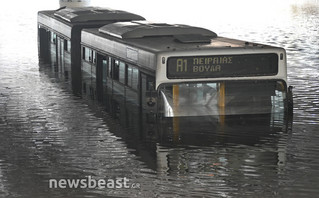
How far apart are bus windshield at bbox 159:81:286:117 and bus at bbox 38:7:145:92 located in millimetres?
5343

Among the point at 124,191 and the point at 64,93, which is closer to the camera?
the point at 124,191

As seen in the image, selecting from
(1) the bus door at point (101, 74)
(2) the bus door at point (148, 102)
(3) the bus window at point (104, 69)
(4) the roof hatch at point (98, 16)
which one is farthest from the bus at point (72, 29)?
(2) the bus door at point (148, 102)

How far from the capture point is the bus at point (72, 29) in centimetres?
2094

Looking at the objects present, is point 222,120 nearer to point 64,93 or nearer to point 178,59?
point 178,59

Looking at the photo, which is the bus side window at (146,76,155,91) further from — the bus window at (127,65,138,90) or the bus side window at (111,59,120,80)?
the bus side window at (111,59,120,80)

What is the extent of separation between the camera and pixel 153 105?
13664 mm

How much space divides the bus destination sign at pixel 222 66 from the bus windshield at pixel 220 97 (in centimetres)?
20

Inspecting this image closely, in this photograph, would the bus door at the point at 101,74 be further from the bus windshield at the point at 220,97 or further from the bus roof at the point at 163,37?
the bus windshield at the point at 220,97

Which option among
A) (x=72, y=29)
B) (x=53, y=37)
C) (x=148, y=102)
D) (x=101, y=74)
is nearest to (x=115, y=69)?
(x=101, y=74)

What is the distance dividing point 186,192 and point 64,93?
8360 mm

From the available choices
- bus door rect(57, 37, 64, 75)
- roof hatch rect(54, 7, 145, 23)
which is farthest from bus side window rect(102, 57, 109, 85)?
bus door rect(57, 37, 64, 75)

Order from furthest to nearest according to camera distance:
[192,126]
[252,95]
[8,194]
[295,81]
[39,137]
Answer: [295,81] → [252,95] → [192,126] → [39,137] → [8,194]

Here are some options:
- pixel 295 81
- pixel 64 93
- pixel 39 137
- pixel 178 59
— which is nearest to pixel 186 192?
pixel 39 137

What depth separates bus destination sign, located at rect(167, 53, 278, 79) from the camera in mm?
13633
